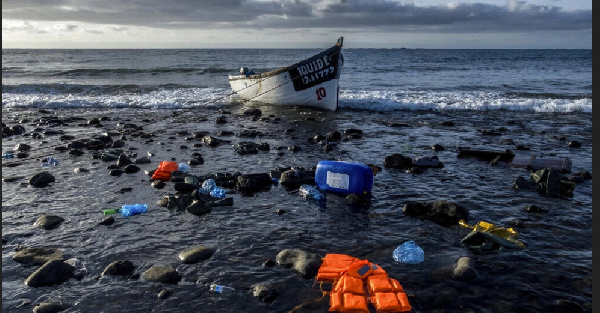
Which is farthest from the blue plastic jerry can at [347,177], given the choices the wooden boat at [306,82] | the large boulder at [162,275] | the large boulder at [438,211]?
the wooden boat at [306,82]

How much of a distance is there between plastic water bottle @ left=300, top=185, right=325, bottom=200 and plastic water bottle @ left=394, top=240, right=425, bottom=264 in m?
2.65

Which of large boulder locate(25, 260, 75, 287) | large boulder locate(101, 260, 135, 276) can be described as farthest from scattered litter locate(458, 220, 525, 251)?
large boulder locate(25, 260, 75, 287)

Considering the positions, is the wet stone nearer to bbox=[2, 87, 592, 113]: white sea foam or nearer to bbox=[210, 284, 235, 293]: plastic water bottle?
bbox=[210, 284, 235, 293]: plastic water bottle

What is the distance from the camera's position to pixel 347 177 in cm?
923

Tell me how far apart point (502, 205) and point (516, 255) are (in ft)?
7.64

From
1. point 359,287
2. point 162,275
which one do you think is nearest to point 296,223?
point 359,287

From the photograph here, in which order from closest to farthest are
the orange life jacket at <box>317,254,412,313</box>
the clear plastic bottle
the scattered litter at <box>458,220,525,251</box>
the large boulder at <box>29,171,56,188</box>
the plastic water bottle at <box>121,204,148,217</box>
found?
the orange life jacket at <box>317,254,412,313</box>
the scattered litter at <box>458,220,525,251</box>
the plastic water bottle at <box>121,204,148,217</box>
the clear plastic bottle
the large boulder at <box>29,171,56,188</box>

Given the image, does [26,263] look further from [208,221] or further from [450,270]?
[450,270]

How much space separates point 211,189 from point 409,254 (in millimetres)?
4702

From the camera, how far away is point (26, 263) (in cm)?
649

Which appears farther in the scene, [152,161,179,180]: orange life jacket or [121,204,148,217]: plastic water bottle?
[152,161,179,180]: orange life jacket

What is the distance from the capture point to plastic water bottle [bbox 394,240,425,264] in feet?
21.3

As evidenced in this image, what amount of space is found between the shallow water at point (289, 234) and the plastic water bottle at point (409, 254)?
115 millimetres

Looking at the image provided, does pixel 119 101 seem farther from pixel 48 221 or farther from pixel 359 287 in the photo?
pixel 359 287
